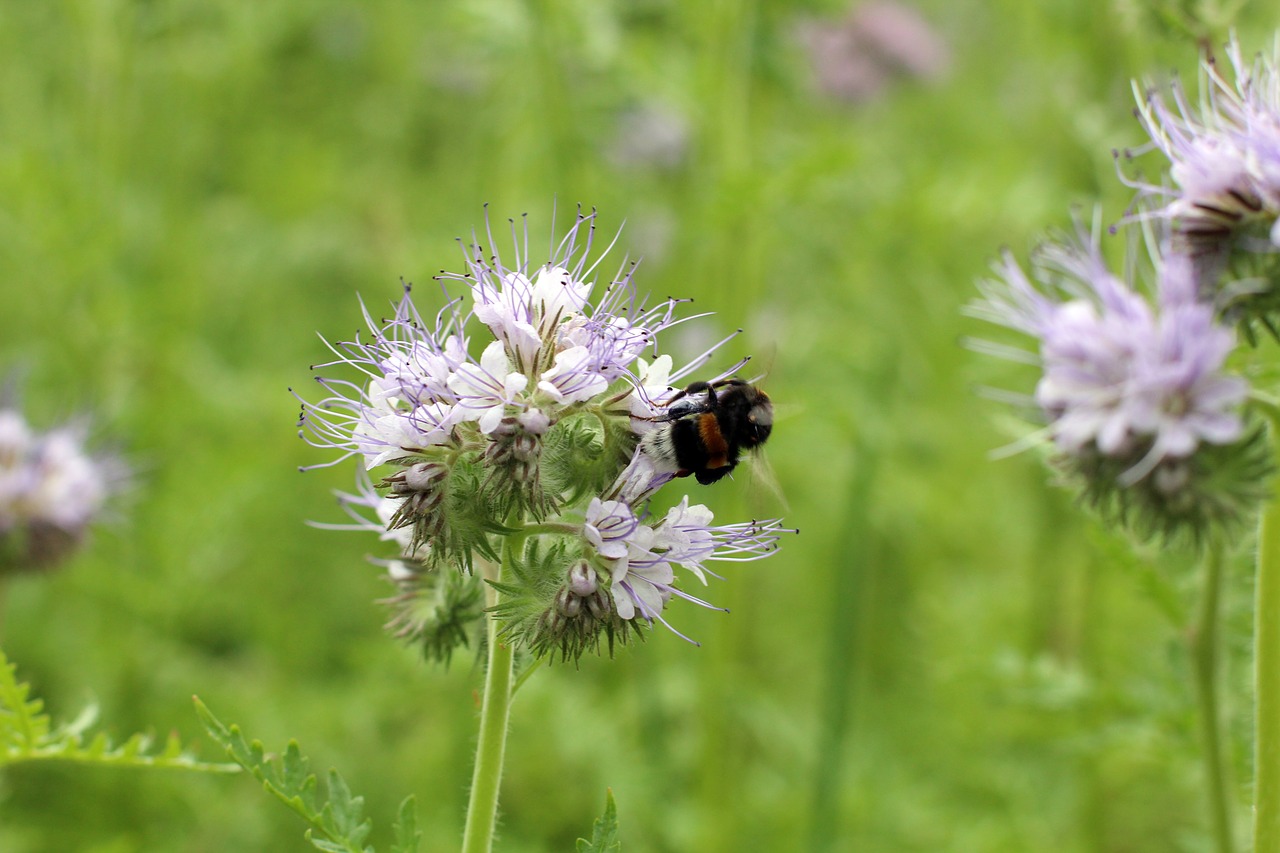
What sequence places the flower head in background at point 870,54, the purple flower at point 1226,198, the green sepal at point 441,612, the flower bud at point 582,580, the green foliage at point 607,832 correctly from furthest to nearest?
the flower head in background at point 870,54 → the green sepal at point 441,612 → the purple flower at point 1226,198 → the flower bud at point 582,580 → the green foliage at point 607,832

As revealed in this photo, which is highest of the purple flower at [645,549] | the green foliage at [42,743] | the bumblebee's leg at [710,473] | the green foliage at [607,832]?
the bumblebee's leg at [710,473]

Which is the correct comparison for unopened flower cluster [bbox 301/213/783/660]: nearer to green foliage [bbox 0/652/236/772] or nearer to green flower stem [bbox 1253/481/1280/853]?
green foliage [bbox 0/652/236/772]

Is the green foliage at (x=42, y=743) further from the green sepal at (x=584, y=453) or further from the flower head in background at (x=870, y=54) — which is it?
the flower head in background at (x=870, y=54)

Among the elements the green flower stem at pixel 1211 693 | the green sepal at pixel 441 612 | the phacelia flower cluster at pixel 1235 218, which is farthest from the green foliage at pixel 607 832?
the green flower stem at pixel 1211 693

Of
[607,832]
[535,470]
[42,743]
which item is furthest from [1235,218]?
[42,743]

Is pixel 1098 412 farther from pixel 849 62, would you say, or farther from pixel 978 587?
pixel 849 62

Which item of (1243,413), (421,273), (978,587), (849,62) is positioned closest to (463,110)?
(849,62)

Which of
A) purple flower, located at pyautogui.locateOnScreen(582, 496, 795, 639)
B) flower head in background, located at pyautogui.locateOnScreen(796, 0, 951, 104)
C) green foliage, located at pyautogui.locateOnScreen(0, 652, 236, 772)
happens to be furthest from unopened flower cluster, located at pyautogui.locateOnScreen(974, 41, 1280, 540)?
flower head in background, located at pyautogui.locateOnScreen(796, 0, 951, 104)

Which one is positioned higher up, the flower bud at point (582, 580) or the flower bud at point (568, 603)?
the flower bud at point (582, 580)
